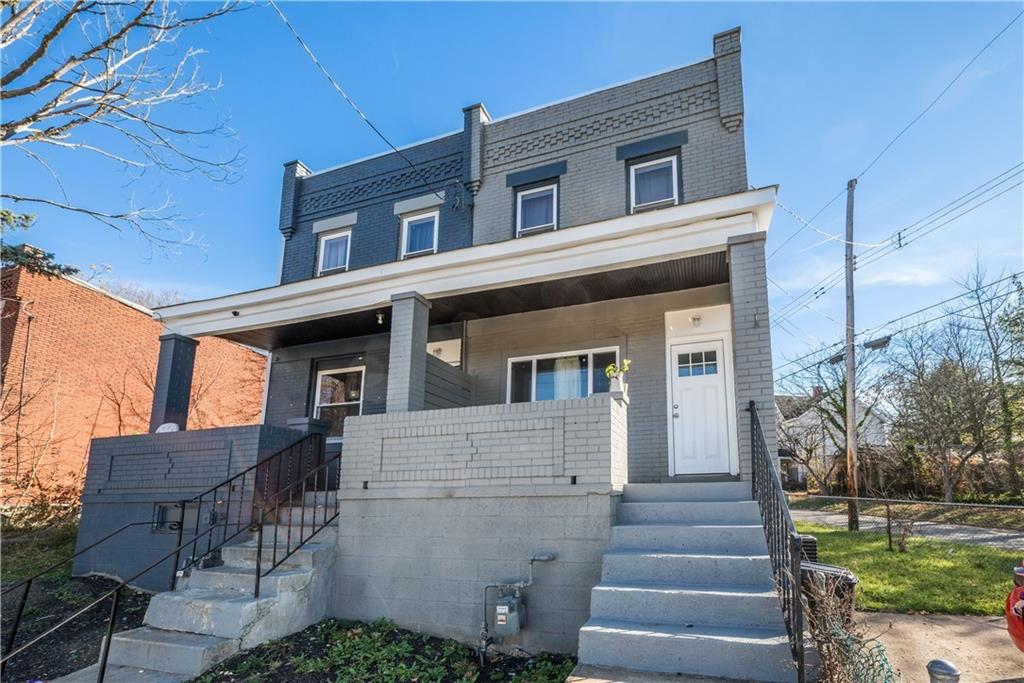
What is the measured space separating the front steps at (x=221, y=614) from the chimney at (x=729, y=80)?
7.32 metres

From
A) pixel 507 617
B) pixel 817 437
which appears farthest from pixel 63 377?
pixel 817 437

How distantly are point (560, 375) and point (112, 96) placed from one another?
6.08 m

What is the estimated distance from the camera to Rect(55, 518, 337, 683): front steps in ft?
15.4

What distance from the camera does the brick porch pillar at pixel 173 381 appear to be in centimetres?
874

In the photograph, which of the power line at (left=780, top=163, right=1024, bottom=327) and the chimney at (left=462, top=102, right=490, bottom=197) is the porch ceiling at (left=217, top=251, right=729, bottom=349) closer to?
the chimney at (left=462, top=102, right=490, bottom=197)

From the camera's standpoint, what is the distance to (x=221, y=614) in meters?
5.01

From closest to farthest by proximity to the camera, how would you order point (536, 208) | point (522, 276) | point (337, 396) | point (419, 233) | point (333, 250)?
point (522, 276)
point (536, 208)
point (337, 396)
point (419, 233)
point (333, 250)

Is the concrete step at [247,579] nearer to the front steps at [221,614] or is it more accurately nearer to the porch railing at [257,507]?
the front steps at [221,614]

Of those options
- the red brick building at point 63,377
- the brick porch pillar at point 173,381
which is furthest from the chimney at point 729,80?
the red brick building at point 63,377

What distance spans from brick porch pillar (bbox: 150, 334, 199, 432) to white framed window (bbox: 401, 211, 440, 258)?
12.2ft

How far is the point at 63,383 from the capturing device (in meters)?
13.0

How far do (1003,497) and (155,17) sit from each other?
1874cm

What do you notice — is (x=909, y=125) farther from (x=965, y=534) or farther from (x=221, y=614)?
(x=221, y=614)

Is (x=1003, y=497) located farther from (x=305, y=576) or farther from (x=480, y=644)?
(x=305, y=576)
